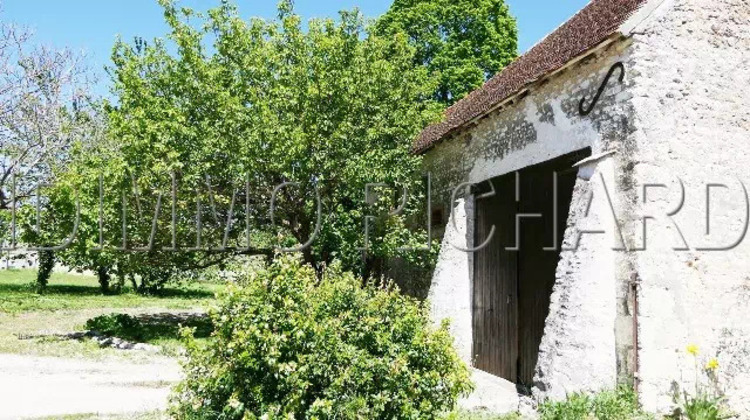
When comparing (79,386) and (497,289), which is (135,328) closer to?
(79,386)

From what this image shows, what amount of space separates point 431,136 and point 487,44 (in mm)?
10401

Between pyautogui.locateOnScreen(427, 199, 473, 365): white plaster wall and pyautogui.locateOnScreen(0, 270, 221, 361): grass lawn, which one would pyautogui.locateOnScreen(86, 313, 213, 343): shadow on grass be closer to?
pyautogui.locateOnScreen(0, 270, 221, 361): grass lawn

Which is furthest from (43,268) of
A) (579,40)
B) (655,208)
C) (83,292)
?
(655,208)

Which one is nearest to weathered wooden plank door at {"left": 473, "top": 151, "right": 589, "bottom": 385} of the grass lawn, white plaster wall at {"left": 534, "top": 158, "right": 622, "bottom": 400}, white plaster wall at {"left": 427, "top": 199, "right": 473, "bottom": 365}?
white plaster wall at {"left": 427, "top": 199, "right": 473, "bottom": 365}

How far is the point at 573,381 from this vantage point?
6.74 m

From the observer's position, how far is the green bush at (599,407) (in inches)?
237

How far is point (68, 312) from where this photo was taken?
20.4 m

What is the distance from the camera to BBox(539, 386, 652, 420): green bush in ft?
19.8

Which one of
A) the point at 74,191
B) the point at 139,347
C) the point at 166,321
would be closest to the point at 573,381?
the point at 139,347

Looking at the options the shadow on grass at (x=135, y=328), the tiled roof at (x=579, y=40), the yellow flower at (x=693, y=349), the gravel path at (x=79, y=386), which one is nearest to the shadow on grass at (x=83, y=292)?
the shadow on grass at (x=135, y=328)

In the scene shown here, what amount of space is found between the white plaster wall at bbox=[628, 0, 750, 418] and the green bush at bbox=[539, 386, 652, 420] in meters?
0.19

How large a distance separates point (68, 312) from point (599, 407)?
19.2 m

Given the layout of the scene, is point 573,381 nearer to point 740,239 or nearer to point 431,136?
point 740,239

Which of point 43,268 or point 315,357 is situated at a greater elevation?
point 315,357
